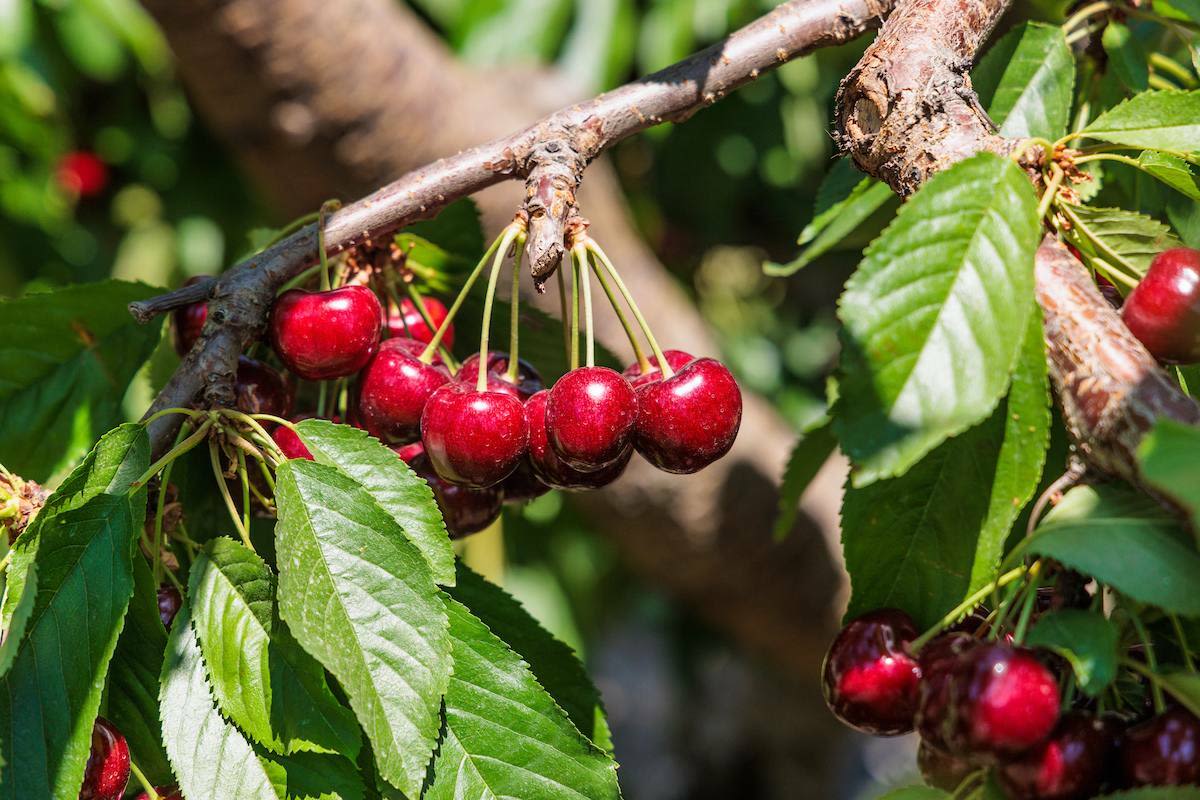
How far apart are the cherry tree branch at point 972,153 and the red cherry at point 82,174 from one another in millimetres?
3143

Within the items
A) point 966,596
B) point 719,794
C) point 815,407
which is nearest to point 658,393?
point 966,596

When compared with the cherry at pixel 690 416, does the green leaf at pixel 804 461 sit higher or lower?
higher

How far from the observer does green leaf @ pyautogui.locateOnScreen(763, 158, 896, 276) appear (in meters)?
1.28

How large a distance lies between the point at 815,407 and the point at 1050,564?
2.61m

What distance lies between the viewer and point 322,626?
2.95ft

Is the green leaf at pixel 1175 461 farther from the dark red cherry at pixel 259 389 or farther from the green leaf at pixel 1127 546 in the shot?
the dark red cherry at pixel 259 389

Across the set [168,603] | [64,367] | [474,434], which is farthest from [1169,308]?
[64,367]

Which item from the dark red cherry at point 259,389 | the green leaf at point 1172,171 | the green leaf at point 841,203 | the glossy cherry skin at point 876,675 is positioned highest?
the green leaf at point 841,203

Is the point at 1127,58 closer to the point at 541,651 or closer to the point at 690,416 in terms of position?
the point at 690,416

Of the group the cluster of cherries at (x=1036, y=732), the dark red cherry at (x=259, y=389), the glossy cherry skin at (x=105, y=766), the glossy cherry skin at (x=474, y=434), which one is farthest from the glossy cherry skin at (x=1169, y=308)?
the glossy cherry skin at (x=105, y=766)

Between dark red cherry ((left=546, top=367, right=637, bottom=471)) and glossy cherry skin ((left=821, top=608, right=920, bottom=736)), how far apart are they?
10.1 inches

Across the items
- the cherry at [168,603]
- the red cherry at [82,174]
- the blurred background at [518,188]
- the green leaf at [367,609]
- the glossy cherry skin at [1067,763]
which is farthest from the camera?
the red cherry at [82,174]

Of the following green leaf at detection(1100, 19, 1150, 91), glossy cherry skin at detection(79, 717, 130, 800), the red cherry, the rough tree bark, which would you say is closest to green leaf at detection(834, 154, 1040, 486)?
green leaf at detection(1100, 19, 1150, 91)

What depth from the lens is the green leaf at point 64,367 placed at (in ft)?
4.29
